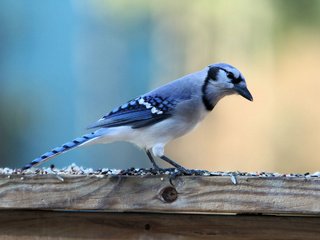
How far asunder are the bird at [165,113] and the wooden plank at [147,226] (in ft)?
2.00

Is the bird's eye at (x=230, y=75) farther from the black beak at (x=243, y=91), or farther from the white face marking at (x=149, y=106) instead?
the white face marking at (x=149, y=106)

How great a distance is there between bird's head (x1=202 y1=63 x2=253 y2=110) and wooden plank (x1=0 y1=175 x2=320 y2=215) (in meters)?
0.94

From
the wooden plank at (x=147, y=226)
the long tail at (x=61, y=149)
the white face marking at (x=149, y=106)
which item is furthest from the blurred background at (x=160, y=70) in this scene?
the wooden plank at (x=147, y=226)

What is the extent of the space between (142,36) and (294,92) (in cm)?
159

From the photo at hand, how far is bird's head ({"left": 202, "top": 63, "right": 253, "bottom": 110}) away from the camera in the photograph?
3430mm

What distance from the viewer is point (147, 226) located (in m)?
2.59

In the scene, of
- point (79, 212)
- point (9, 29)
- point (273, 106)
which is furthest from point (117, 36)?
point (79, 212)

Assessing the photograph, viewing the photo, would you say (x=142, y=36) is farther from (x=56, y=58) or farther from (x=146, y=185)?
(x=146, y=185)

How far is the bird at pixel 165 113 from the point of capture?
3.29m

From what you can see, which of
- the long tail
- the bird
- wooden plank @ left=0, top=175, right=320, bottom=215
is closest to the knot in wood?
wooden plank @ left=0, top=175, right=320, bottom=215

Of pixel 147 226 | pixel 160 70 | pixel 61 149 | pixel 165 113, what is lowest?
pixel 147 226

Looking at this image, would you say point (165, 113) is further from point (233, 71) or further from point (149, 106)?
point (233, 71)

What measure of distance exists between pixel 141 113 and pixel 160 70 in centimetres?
406

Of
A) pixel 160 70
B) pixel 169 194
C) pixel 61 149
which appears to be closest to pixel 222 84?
pixel 61 149
